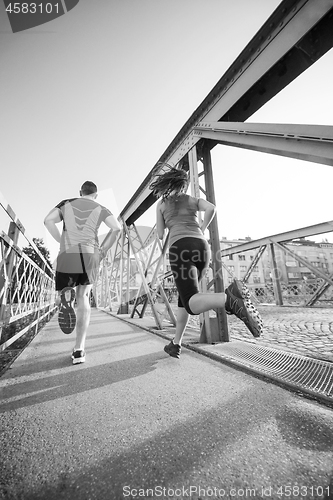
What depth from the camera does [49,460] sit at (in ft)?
2.66

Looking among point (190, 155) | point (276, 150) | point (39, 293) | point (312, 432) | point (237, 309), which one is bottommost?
point (312, 432)

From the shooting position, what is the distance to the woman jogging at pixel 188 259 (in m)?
1.75

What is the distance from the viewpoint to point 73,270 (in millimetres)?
2244

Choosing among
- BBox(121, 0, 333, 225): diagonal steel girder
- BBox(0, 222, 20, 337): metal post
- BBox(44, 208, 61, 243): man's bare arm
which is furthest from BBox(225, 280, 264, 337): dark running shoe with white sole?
BBox(121, 0, 333, 225): diagonal steel girder

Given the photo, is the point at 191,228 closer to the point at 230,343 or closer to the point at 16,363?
the point at 230,343

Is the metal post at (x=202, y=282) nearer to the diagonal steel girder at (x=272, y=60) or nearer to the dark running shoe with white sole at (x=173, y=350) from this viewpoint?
the diagonal steel girder at (x=272, y=60)

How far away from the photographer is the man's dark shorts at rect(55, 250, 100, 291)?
2256mm

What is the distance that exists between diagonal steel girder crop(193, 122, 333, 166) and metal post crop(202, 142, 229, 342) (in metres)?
0.68

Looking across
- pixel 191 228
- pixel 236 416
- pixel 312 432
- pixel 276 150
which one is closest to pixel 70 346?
Answer: pixel 191 228

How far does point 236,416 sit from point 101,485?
0.67 metres

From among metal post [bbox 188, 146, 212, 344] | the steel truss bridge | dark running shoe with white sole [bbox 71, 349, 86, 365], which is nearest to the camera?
the steel truss bridge

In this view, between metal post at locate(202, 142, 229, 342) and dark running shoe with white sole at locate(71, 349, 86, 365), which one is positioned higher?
metal post at locate(202, 142, 229, 342)

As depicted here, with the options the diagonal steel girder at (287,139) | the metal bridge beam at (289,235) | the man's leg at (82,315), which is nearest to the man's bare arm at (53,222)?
the man's leg at (82,315)

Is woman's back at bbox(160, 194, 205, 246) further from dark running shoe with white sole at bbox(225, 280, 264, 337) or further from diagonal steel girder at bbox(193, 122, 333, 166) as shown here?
diagonal steel girder at bbox(193, 122, 333, 166)
